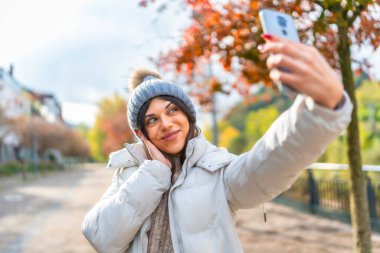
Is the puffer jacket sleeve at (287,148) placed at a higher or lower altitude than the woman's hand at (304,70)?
lower

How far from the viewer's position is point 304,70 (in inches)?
46.3

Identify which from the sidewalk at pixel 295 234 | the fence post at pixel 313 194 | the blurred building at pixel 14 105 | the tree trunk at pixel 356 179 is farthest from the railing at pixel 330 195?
the blurred building at pixel 14 105

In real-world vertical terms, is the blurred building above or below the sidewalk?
above

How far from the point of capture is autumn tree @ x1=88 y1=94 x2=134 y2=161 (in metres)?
41.7

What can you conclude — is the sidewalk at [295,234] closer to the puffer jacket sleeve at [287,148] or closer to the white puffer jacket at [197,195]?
the white puffer jacket at [197,195]

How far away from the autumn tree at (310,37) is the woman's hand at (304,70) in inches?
82.2

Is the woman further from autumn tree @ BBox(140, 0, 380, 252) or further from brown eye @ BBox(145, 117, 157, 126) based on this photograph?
autumn tree @ BBox(140, 0, 380, 252)

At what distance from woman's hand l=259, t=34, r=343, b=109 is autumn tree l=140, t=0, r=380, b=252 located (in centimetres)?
209

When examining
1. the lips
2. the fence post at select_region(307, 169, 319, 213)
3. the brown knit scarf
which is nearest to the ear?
the lips

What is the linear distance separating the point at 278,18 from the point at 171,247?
1018 mm

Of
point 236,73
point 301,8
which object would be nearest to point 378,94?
point 236,73

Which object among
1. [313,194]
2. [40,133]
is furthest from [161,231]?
[40,133]

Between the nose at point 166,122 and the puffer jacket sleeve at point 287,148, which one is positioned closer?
the puffer jacket sleeve at point 287,148

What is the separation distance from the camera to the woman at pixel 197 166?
1.22m
